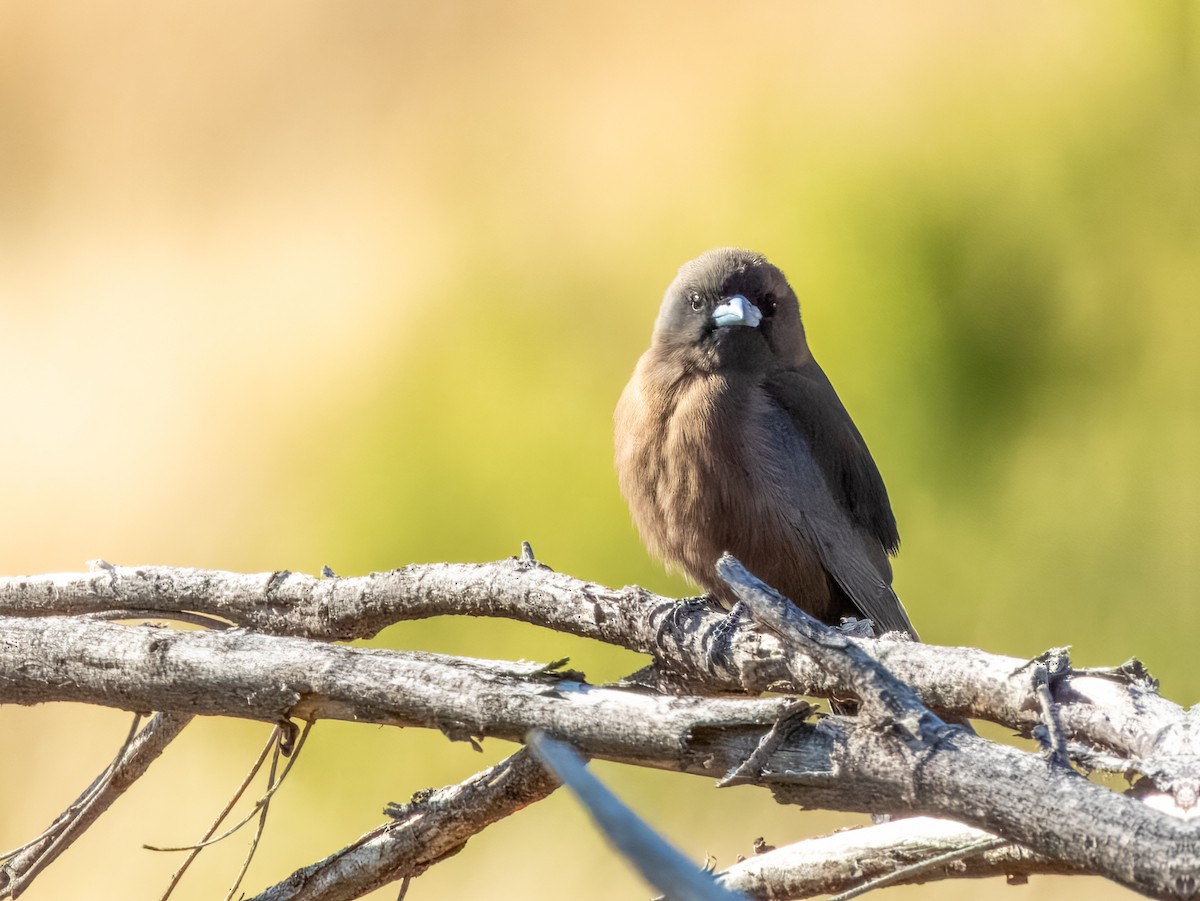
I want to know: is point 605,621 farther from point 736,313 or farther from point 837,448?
point 837,448

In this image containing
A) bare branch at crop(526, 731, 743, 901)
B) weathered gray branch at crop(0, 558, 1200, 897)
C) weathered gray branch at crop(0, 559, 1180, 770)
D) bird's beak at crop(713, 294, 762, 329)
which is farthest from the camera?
bird's beak at crop(713, 294, 762, 329)

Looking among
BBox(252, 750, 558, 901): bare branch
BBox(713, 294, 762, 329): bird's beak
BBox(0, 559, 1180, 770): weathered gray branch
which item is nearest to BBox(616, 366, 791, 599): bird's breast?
BBox(713, 294, 762, 329): bird's beak

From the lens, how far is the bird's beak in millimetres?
3395

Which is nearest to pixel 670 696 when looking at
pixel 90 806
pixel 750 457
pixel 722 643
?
pixel 722 643

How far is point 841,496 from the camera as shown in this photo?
11.7ft

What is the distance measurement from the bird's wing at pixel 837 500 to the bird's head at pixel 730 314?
121mm

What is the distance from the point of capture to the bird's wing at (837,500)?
3344 millimetres

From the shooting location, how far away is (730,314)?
134 inches

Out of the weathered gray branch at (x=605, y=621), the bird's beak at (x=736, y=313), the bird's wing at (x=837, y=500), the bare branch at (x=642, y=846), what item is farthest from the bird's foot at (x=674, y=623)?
the bird's beak at (x=736, y=313)

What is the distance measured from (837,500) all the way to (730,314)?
628mm

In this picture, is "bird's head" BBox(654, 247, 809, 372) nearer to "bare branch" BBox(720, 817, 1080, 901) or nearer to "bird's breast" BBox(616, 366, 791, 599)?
"bird's breast" BBox(616, 366, 791, 599)

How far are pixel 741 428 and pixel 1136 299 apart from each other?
1.69 meters

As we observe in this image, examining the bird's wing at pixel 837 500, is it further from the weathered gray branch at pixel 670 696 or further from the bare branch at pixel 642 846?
the bare branch at pixel 642 846

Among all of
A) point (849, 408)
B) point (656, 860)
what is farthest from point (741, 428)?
point (656, 860)
